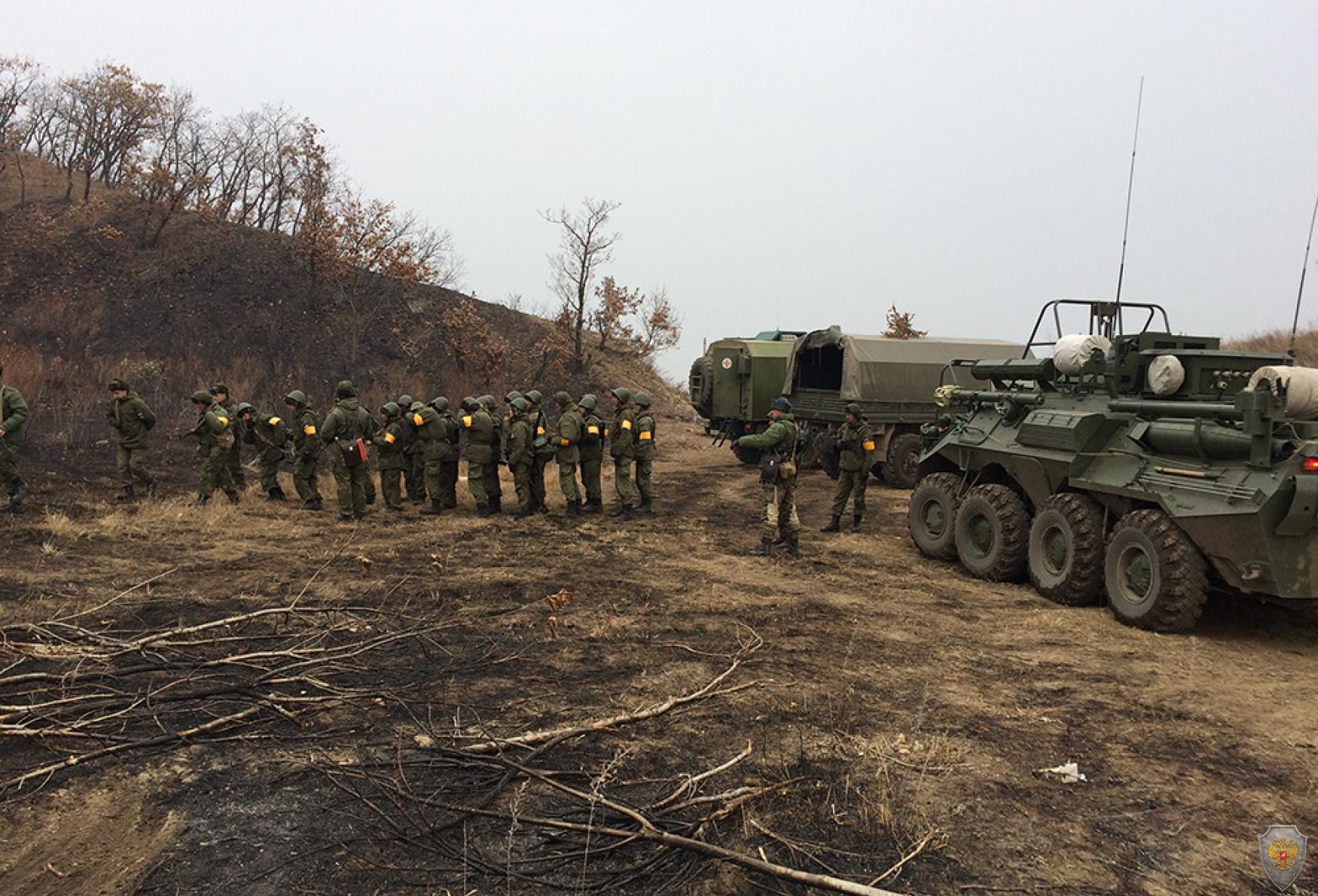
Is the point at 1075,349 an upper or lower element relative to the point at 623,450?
upper

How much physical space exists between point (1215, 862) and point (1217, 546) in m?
3.90

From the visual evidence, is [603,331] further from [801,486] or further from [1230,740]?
[1230,740]

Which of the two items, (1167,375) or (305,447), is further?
(305,447)

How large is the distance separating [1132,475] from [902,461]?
28.4 ft

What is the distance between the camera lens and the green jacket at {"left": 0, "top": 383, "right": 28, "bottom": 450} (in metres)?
11.8

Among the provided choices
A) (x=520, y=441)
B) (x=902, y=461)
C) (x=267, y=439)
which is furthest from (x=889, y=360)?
(x=267, y=439)

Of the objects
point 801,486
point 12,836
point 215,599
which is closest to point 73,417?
point 215,599

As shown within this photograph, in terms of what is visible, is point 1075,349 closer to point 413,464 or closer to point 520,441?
point 520,441

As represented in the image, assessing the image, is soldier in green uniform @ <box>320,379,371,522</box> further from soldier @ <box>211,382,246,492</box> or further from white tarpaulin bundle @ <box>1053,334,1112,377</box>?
white tarpaulin bundle @ <box>1053,334,1112,377</box>

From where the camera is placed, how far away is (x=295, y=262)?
89.5ft

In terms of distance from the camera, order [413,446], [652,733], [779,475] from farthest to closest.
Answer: [413,446]
[779,475]
[652,733]

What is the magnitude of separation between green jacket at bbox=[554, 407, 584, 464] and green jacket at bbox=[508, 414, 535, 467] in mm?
341

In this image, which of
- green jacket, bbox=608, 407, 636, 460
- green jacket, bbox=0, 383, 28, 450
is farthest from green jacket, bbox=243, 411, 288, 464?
green jacket, bbox=608, 407, 636, 460

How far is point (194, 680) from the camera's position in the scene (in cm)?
596
